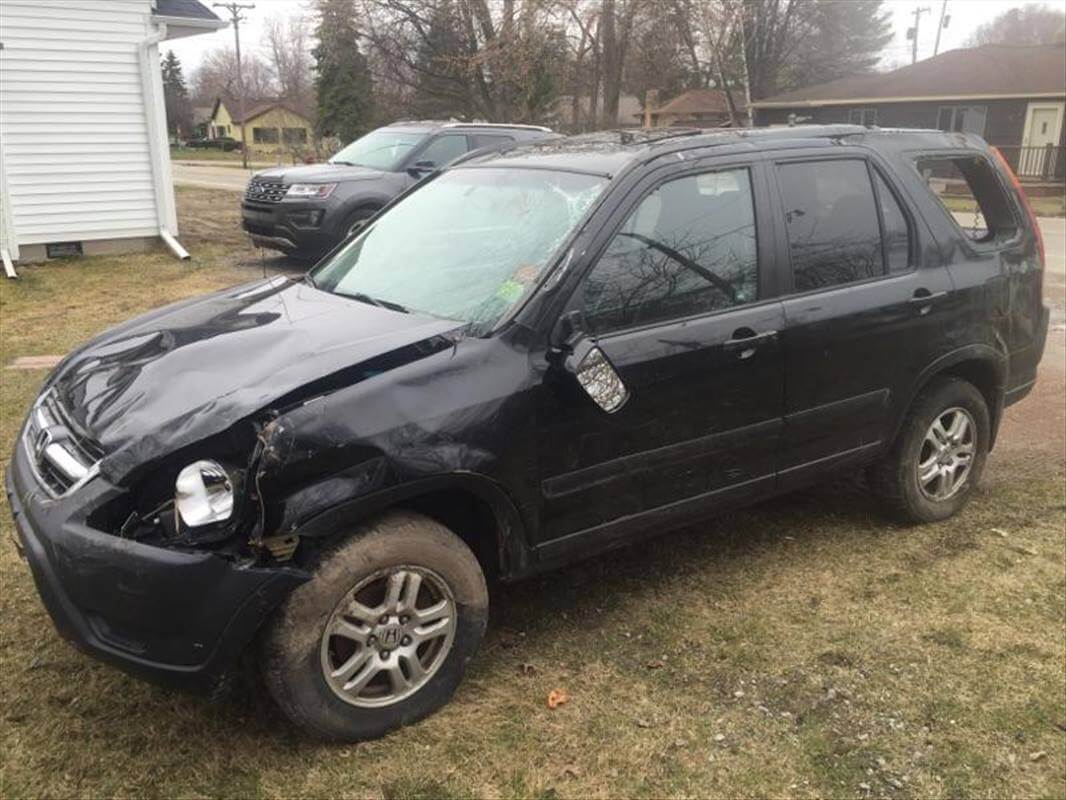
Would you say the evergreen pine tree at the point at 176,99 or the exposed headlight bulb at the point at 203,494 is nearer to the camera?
the exposed headlight bulb at the point at 203,494

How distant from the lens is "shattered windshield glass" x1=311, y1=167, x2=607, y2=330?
3.38 meters

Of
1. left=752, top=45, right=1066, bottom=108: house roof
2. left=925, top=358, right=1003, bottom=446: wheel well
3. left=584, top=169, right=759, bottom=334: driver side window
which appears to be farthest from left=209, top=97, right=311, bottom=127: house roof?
left=584, top=169, right=759, bottom=334: driver side window

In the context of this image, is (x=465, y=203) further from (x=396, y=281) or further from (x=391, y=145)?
(x=391, y=145)

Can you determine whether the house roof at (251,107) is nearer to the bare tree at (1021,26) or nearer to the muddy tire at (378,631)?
the bare tree at (1021,26)

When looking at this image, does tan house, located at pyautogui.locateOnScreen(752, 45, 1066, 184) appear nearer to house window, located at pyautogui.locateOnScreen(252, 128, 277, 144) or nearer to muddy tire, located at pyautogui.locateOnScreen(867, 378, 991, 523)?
muddy tire, located at pyautogui.locateOnScreen(867, 378, 991, 523)

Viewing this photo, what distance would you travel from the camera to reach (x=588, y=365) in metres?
3.06

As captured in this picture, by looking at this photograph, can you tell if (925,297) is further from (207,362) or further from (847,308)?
(207,362)

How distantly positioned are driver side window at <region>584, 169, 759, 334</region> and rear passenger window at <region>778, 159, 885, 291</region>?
0.24 m

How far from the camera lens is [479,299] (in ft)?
11.0

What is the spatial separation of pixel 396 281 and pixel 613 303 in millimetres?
917

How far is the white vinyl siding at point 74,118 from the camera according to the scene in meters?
11.4

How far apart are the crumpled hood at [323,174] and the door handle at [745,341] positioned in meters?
8.42

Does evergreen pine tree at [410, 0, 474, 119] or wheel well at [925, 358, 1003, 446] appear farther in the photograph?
evergreen pine tree at [410, 0, 474, 119]

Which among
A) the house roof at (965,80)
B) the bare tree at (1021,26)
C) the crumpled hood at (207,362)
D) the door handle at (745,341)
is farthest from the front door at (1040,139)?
the bare tree at (1021,26)
